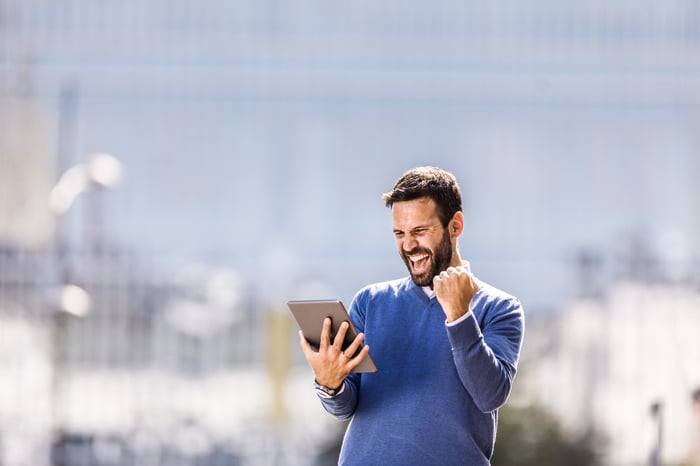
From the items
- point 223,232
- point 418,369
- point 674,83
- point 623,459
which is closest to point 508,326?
point 418,369

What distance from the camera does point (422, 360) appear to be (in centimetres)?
175

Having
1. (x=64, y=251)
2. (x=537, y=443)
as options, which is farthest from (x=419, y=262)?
(x=64, y=251)

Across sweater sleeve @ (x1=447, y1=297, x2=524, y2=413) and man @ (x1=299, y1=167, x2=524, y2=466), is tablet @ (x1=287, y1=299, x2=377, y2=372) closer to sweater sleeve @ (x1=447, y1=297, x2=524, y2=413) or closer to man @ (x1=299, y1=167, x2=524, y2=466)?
man @ (x1=299, y1=167, x2=524, y2=466)

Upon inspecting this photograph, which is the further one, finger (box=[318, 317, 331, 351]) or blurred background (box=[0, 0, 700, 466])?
blurred background (box=[0, 0, 700, 466])

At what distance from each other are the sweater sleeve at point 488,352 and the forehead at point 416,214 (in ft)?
0.51

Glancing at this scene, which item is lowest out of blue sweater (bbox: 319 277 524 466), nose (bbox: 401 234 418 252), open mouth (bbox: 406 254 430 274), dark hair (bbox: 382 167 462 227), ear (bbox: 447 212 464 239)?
blue sweater (bbox: 319 277 524 466)

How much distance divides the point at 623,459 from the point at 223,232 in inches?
144

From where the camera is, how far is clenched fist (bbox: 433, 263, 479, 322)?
161 centimetres

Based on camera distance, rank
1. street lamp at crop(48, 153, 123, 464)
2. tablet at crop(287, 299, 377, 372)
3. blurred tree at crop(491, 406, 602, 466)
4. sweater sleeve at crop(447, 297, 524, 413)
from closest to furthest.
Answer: sweater sleeve at crop(447, 297, 524, 413), tablet at crop(287, 299, 377, 372), street lamp at crop(48, 153, 123, 464), blurred tree at crop(491, 406, 602, 466)

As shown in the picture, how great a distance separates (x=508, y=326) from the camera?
1.76 m

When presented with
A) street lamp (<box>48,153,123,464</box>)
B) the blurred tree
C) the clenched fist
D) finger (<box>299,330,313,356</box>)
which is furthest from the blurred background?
the clenched fist

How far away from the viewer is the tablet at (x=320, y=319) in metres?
1.71

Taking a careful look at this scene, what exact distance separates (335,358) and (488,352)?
24cm

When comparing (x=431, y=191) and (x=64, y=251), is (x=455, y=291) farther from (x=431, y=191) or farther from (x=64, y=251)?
(x=64, y=251)
